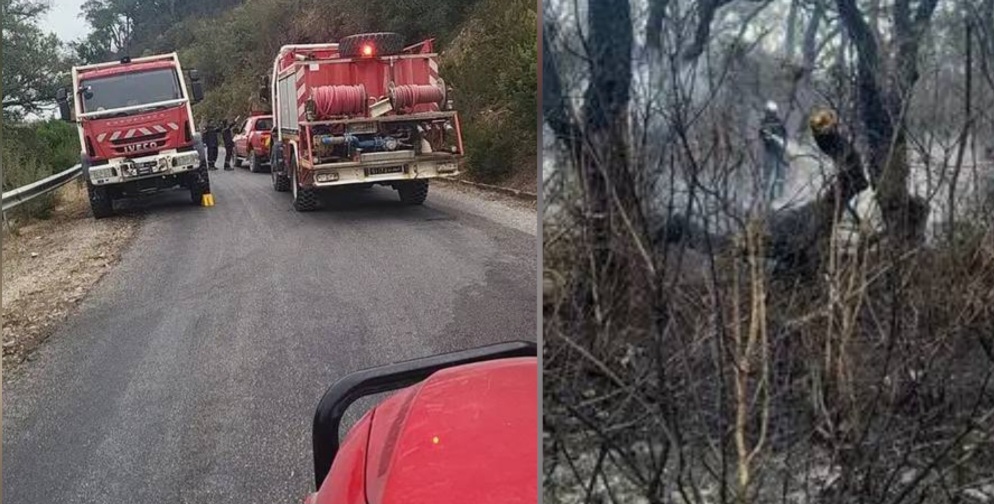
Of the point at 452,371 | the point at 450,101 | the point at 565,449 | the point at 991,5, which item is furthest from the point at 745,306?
the point at 450,101

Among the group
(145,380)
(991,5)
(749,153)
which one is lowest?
(145,380)

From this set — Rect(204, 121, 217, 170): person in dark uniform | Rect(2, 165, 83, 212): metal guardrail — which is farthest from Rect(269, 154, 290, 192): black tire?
Rect(2, 165, 83, 212): metal guardrail

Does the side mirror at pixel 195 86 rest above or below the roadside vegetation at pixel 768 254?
above

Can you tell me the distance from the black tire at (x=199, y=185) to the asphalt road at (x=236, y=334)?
0.03 meters

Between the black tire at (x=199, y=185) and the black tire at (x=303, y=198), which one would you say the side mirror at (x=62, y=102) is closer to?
the black tire at (x=199, y=185)

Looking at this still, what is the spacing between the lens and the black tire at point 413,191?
5.31ft

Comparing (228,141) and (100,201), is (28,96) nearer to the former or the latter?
(100,201)

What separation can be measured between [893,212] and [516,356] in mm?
786

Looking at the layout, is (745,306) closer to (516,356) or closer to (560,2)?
(560,2)

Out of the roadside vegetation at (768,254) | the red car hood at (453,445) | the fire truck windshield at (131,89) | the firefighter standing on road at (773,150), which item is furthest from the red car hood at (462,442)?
the fire truck windshield at (131,89)

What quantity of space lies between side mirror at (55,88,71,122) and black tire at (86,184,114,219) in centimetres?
15

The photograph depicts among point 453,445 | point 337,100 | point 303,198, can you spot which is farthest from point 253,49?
point 453,445

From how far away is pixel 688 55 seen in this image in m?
0.65

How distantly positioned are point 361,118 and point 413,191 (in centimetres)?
20
